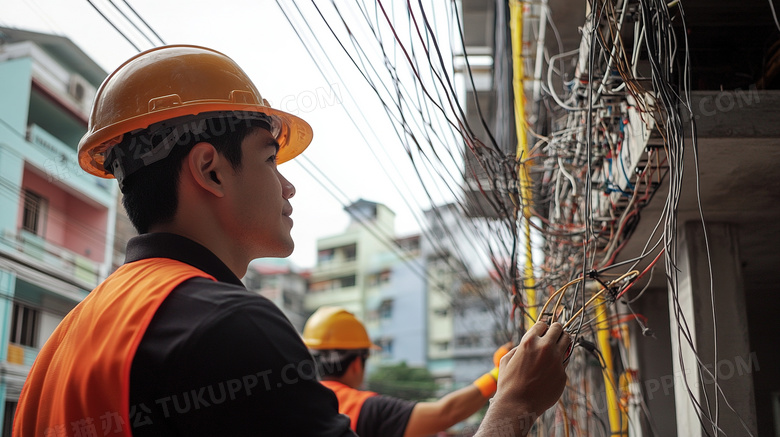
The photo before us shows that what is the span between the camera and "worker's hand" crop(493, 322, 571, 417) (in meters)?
1.62

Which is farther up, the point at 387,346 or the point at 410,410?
the point at 387,346

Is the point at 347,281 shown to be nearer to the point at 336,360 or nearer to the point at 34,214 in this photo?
the point at 34,214

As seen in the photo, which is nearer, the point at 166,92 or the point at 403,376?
the point at 166,92

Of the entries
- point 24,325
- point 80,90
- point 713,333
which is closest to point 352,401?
point 713,333

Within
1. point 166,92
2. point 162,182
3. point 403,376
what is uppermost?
point 403,376

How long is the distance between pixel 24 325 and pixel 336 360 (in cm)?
1343

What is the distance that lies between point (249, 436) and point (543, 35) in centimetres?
484

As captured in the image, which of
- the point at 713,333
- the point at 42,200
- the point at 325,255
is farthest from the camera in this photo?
the point at 325,255

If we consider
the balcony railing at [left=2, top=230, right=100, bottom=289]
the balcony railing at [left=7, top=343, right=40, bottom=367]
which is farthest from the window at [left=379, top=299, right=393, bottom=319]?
the balcony railing at [left=7, top=343, right=40, bottom=367]

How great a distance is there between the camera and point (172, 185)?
1677 millimetres

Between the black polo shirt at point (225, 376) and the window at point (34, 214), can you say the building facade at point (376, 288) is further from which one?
the black polo shirt at point (225, 376)

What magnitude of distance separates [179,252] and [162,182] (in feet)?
0.68

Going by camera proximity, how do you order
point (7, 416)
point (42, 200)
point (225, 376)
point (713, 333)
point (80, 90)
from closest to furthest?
point (225, 376), point (713, 333), point (7, 416), point (42, 200), point (80, 90)

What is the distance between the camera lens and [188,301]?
4.32ft
